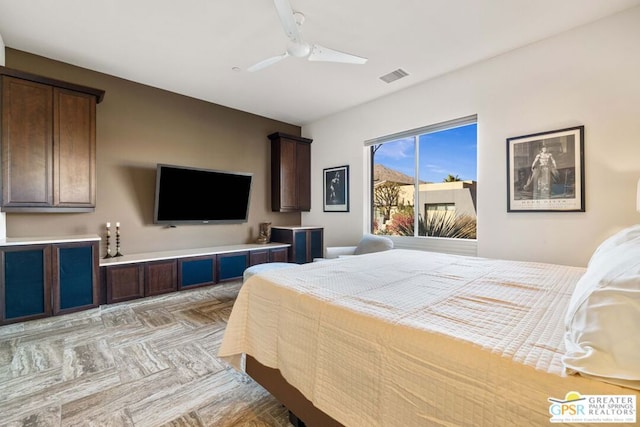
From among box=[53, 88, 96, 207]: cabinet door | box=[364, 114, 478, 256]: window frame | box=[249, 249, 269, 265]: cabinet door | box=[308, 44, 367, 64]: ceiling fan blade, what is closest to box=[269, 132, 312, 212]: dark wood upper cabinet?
box=[249, 249, 269, 265]: cabinet door

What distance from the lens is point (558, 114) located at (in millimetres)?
2834

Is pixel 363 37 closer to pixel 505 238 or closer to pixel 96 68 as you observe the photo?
pixel 505 238

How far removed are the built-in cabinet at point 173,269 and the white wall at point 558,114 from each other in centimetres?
331

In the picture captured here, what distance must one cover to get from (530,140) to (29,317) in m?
5.59

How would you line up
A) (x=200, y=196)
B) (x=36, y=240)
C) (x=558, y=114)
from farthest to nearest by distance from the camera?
(x=200, y=196), (x=36, y=240), (x=558, y=114)

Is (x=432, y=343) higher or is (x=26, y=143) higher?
(x=26, y=143)

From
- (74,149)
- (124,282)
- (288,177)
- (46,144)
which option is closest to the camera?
(46,144)

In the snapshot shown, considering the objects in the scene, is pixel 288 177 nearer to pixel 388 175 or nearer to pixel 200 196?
pixel 200 196

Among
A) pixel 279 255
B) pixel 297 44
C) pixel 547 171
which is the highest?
pixel 297 44

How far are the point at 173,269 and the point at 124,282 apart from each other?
570 mm

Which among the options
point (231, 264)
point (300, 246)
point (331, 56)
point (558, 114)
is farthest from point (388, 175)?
point (231, 264)

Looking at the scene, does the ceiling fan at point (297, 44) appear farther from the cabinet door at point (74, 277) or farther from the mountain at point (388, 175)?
the cabinet door at point (74, 277)

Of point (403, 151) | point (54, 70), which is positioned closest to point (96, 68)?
point (54, 70)

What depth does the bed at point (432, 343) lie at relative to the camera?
29.6 inches
